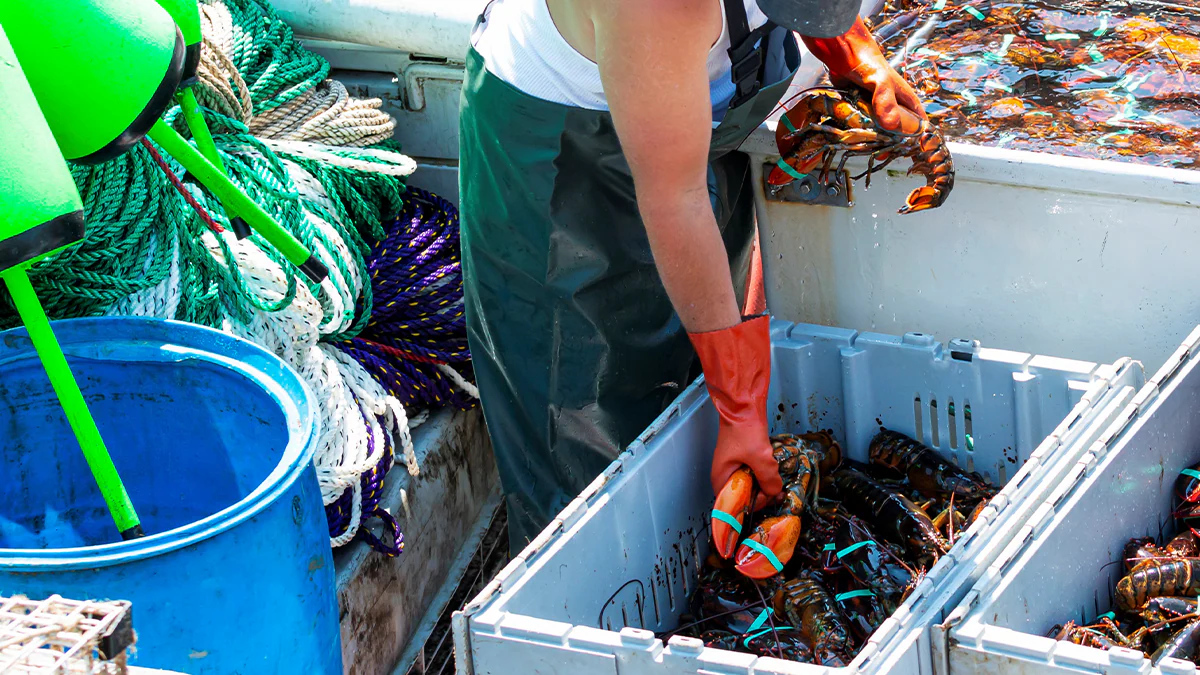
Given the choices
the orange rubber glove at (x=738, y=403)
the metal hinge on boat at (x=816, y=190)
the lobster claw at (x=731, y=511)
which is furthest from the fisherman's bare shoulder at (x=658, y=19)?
the lobster claw at (x=731, y=511)

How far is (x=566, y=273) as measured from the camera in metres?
2.56

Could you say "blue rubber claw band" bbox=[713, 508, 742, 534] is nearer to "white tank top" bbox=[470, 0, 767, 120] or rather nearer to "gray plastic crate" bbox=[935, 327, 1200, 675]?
"gray plastic crate" bbox=[935, 327, 1200, 675]

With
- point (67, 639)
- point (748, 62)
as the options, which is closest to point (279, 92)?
point (748, 62)

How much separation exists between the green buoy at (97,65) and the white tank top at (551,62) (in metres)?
0.63

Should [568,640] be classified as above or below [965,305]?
above

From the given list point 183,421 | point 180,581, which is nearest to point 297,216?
point 183,421

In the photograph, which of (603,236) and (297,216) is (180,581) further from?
(297,216)

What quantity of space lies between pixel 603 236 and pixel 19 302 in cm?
113

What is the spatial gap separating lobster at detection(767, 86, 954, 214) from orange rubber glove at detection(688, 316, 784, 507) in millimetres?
493

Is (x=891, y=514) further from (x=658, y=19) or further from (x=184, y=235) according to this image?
(x=184, y=235)

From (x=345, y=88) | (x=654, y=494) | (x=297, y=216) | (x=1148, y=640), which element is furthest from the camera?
(x=345, y=88)

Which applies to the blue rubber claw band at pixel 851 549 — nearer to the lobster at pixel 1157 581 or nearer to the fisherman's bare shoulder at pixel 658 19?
the lobster at pixel 1157 581

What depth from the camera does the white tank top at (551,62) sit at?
231cm

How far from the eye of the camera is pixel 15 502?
229cm
